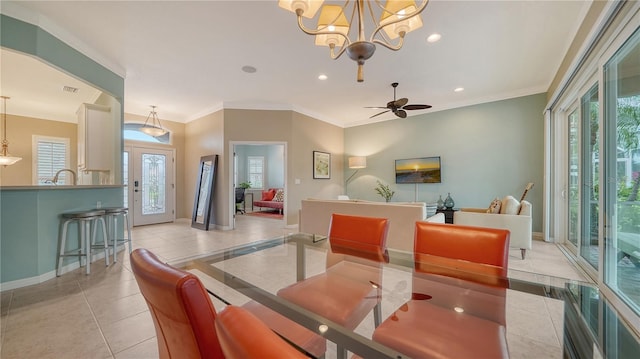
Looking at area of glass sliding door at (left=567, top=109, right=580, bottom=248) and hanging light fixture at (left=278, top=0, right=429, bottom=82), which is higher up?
hanging light fixture at (left=278, top=0, right=429, bottom=82)

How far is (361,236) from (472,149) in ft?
14.6

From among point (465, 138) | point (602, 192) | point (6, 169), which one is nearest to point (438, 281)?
point (602, 192)

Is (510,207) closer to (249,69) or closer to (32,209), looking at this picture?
(249,69)

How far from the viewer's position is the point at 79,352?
1541 millimetres

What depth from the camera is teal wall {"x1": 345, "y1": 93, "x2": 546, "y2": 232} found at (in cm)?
454

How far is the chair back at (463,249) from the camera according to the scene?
4.50 ft

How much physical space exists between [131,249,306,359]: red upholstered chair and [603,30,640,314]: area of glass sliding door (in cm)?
282

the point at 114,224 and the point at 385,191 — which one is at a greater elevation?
the point at 385,191

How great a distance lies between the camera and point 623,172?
203 cm

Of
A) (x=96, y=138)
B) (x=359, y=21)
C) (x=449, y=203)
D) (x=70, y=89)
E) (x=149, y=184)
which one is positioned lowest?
(x=449, y=203)

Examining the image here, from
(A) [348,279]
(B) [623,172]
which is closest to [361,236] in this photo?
(A) [348,279]

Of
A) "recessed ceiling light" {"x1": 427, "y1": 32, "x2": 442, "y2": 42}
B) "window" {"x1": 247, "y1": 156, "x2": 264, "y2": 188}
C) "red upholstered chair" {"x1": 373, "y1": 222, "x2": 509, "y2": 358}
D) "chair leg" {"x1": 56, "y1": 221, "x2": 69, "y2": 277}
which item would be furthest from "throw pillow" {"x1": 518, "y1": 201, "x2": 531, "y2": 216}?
"window" {"x1": 247, "y1": 156, "x2": 264, "y2": 188}

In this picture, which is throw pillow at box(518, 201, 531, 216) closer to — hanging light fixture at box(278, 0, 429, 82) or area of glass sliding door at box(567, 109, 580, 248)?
area of glass sliding door at box(567, 109, 580, 248)

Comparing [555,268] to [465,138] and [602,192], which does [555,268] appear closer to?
[602,192]
